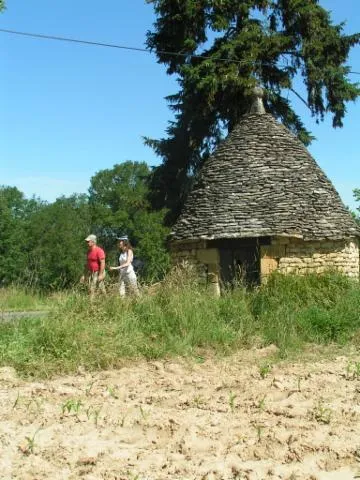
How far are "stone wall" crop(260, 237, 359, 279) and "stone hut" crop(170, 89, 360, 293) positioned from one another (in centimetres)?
2

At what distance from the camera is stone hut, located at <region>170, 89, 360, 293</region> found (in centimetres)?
1109

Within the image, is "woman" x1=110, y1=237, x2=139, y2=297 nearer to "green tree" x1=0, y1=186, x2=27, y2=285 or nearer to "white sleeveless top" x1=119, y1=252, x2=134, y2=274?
"white sleeveless top" x1=119, y1=252, x2=134, y2=274

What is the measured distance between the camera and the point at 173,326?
6.51 m

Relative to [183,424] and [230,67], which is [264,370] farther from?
[230,67]

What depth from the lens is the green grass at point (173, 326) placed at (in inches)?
217

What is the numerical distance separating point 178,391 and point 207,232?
696cm

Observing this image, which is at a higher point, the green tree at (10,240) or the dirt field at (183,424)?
the green tree at (10,240)

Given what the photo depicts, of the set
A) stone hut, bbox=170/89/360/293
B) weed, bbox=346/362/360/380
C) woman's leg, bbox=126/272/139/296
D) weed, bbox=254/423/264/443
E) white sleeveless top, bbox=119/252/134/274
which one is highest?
stone hut, bbox=170/89/360/293

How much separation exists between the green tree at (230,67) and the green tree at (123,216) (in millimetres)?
14550

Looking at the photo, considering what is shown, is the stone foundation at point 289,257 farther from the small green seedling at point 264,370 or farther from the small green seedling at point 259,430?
the small green seedling at point 259,430

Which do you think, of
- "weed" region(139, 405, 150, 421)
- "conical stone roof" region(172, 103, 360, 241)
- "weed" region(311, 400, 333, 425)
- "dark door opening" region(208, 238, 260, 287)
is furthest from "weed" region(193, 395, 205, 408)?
"dark door opening" region(208, 238, 260, 287)

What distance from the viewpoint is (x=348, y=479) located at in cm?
304

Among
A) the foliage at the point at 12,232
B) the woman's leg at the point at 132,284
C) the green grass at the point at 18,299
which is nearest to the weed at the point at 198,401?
the woman's leg at the point at 132,284

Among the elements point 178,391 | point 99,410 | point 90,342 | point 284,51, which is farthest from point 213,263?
point 284,51
